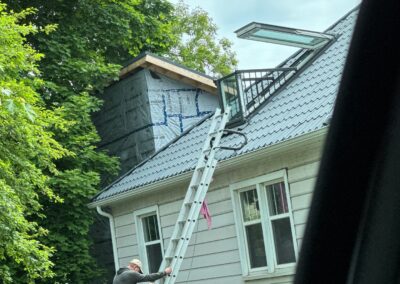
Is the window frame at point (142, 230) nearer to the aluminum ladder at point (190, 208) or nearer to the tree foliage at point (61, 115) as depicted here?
the tree foliage at point (61, 115)

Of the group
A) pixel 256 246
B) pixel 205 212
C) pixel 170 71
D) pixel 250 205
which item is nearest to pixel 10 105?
pixel 205 212

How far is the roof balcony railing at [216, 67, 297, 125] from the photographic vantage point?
12180 mm

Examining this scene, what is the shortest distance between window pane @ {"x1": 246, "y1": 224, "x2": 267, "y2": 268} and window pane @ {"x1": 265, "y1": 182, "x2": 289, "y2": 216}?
363mm

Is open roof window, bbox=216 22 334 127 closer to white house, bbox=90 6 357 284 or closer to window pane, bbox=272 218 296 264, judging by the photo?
white house, bbox=90 6 357 284

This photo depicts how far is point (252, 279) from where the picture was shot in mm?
10812

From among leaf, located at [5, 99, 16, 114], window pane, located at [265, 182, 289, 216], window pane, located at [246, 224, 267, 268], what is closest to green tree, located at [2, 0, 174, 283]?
leaf, located at [5, 99, 16, 114]

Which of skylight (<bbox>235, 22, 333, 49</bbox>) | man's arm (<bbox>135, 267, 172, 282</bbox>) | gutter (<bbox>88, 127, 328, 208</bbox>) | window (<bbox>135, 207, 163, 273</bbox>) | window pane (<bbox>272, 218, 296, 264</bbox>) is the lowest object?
man's arm (<bbox>135, 267, 172, 282</bbox>)

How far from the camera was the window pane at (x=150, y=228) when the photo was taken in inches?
524

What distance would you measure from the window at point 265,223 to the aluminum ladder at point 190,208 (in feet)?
2.13

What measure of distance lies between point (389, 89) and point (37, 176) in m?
Answer: 10.7

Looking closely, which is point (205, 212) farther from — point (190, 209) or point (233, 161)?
point (233, 161)

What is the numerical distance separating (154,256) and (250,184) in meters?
3.19

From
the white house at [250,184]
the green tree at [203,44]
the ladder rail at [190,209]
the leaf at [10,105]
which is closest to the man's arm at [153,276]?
the ladder rail at [190,209]

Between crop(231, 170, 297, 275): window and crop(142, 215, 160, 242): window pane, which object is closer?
crop(231, 170, 297, 275): window
